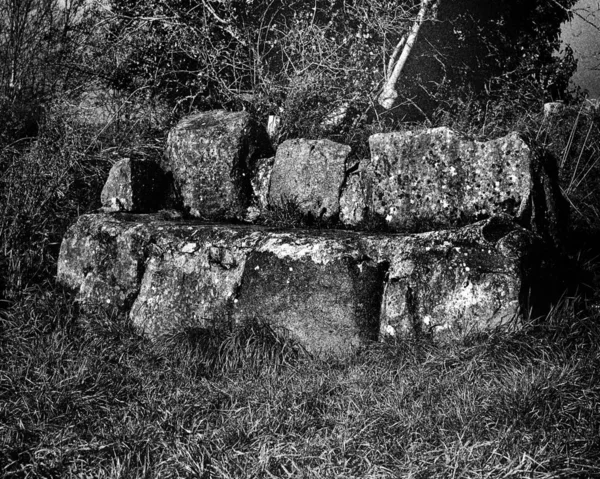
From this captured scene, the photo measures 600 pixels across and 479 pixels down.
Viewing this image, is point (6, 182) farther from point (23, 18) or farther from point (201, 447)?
point (201, 447)

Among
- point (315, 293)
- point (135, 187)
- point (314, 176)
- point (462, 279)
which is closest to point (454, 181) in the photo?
point (462, 279)

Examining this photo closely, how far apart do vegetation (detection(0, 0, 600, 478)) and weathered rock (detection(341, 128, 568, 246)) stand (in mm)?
241

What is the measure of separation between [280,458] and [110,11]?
6.83 meters

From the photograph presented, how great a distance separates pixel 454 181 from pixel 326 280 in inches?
40.8

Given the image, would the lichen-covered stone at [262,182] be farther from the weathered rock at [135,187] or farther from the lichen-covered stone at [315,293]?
the lichen-covered stone at [315,293]

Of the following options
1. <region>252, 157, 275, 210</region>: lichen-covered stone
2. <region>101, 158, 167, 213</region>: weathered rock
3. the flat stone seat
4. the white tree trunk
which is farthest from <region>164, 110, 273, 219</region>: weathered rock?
the white tree trunk

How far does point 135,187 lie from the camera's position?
5.23 metres

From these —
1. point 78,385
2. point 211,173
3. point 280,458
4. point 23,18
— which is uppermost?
point 23,18

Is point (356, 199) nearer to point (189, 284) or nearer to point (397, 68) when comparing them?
point (189, 284)

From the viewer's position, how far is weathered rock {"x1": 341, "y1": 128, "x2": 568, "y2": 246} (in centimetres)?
419

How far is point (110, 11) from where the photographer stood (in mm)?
8383

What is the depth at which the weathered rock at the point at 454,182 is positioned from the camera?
419 centimetres

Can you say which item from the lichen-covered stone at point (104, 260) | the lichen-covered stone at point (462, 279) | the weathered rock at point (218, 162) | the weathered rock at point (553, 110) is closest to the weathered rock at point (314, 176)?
the weathered rock at point (218, 162)

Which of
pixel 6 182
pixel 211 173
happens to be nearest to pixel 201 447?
pixel 211 173
